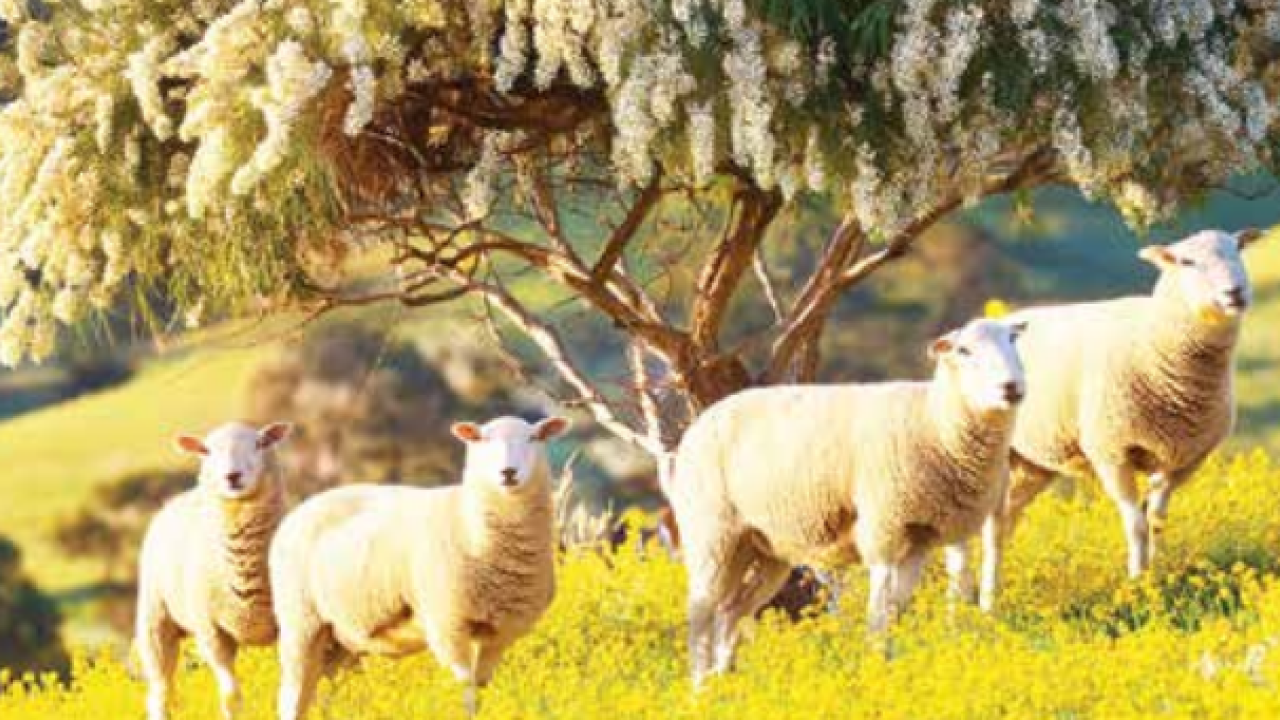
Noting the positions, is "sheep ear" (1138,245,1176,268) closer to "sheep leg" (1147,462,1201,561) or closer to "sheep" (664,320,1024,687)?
A: "sheep leg" (1147,462,1201,561)

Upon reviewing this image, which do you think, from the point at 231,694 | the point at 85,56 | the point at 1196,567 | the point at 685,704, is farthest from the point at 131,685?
the point at 1196,567

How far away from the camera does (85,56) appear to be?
14.3m

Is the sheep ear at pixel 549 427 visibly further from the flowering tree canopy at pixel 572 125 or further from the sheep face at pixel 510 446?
the flowering tree canopy at pixel 572 125

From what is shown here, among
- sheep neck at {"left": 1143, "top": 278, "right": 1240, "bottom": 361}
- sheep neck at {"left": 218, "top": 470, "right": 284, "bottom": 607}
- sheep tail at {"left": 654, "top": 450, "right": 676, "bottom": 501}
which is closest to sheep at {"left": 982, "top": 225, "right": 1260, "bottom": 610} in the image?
sheep neck at {"left": 1143, "top": 278, "right": 1240, "bottom": 361}

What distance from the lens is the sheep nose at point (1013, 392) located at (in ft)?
38.8

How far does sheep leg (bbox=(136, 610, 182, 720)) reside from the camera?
13398mm

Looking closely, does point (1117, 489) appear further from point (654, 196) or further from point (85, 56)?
point (85, 56)

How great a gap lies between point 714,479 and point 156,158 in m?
3.43

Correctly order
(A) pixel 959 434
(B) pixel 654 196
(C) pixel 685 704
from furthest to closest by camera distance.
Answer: (B) pixel 654 196, (A) pixel 959 434, (C) pixel 685 704

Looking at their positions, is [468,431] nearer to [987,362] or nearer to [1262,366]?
[987,362]

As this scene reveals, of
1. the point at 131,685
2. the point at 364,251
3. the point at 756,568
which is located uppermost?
the point at 364,251

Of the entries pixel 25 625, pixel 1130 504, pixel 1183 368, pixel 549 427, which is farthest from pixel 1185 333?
pixel 25 625

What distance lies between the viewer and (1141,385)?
1391cm

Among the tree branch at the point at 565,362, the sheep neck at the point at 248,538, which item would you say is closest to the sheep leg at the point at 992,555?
the tree branch at the point at 565,362
